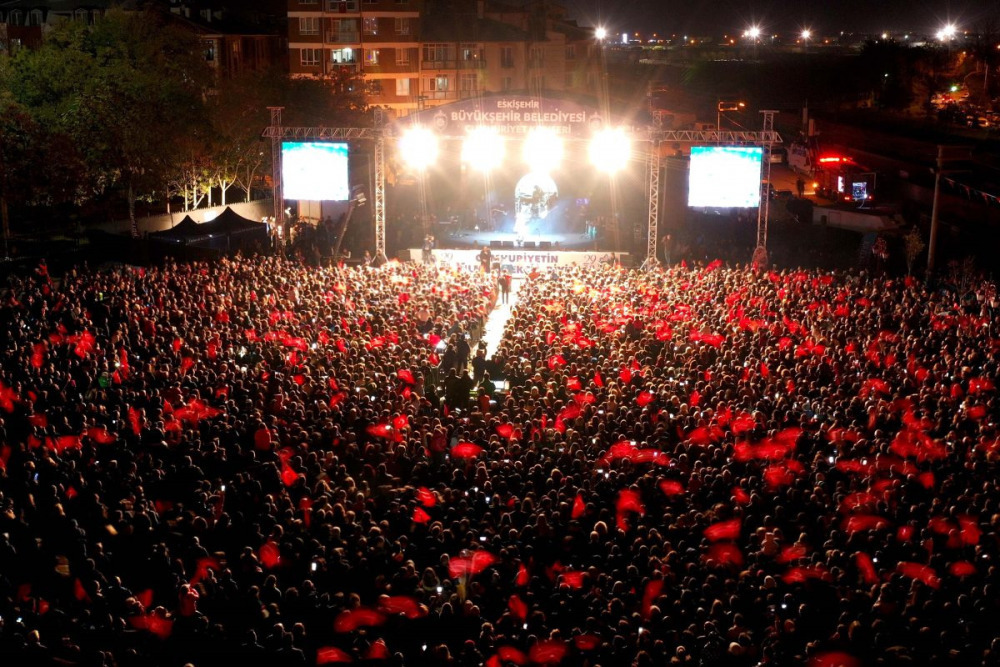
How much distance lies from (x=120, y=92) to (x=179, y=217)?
456 cm

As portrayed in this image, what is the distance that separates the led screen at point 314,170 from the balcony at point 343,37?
1135 inches

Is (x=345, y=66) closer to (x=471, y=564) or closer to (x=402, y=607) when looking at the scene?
(x=471, y=564)

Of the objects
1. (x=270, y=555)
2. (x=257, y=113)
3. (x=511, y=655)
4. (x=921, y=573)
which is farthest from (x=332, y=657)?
(x=257, y=113)

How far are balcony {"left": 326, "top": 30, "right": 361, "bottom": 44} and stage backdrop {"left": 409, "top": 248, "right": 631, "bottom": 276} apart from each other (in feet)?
97.4

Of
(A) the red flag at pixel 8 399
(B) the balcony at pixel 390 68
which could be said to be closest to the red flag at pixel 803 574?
(A) the red flag at pixel 8 399

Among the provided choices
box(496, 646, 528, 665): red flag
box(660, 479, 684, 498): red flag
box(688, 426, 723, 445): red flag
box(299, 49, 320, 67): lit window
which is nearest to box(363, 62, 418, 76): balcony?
box(299, 49, 320, 67): lit window

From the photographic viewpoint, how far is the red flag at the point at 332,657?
7133 mm

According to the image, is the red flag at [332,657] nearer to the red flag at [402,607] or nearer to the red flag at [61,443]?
the red flag at [402,607]

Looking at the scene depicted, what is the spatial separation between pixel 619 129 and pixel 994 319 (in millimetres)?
10322

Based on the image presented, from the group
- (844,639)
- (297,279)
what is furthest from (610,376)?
(297,279)

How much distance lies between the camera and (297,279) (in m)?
19.2

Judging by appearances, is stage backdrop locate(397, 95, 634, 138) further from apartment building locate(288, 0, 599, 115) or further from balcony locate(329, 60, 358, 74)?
apartment building locate(288, 0, 599, 115)

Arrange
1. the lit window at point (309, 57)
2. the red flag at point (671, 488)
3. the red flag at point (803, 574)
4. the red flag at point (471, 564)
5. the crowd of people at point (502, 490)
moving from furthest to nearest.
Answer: the lit window at point (309, 57), the red flag at point (671, 488), the red flag at point (471, 564), the red flag at point (803, 574), the crowd of people at point (502, 490)

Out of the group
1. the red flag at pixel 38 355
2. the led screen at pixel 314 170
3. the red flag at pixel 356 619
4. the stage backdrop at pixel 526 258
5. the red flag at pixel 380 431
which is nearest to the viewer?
the red flag at pixel 356 619
